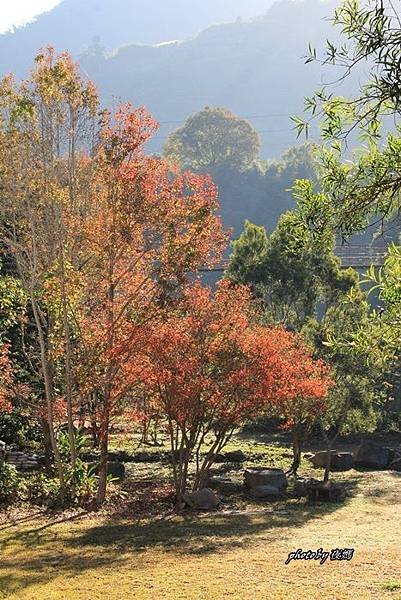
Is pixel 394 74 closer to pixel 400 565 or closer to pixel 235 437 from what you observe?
pixel 400 565

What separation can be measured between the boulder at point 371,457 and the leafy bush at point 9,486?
16.6 metres

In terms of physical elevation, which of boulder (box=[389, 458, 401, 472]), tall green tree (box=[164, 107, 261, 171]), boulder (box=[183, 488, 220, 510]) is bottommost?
boulder (box=[389, 458, 401, 472])

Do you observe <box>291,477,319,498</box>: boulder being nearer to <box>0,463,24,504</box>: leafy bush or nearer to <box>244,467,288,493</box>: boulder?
<box>244,467,288,493</box>: boulder

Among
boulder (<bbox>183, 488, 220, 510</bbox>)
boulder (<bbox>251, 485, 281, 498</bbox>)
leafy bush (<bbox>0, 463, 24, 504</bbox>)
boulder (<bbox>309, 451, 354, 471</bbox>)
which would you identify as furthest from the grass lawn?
boulder (<bbox>309, 451, 354, 471</bbox>)

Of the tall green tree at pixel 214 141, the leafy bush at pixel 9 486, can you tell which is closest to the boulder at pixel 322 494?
the leafy bush at pixel 9 486

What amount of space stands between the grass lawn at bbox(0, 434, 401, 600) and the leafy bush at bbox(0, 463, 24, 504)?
1056 millimetres

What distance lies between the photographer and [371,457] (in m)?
29.8

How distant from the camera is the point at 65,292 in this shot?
59.9 ft

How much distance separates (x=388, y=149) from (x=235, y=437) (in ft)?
108

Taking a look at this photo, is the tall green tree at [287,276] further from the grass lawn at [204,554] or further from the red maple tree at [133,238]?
the grass lawn at [204,554]

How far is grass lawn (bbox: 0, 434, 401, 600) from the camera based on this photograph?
1040 centimetres

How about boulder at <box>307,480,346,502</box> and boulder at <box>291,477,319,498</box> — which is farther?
boulder at <box>291,477,319,498</box>

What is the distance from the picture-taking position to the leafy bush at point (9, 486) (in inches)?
718

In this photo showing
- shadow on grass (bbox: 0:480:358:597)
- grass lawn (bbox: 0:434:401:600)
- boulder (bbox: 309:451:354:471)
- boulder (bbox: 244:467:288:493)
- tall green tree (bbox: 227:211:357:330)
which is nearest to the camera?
grass lawn (bbox: 0:434:401:600)
